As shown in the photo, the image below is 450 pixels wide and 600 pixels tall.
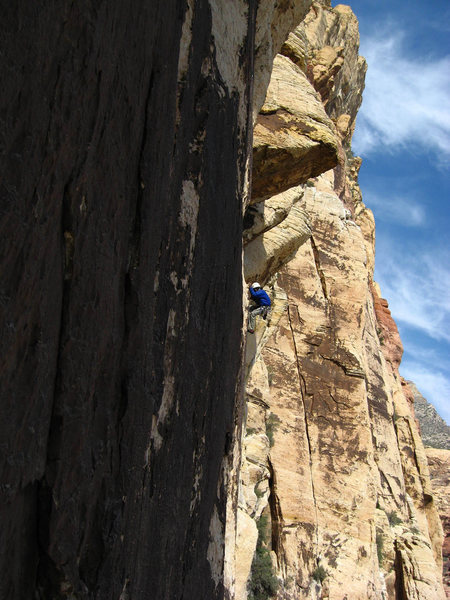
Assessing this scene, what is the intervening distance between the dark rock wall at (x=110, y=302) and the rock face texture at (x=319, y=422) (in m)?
6.05

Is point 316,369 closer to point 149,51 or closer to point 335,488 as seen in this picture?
point 335,488

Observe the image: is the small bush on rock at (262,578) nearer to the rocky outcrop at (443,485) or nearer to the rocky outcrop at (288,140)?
the rocky outcrop at (288,140)

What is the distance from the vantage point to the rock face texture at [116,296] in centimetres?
317

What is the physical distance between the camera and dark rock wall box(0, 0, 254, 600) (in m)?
3.16

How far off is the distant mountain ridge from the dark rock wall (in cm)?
5751

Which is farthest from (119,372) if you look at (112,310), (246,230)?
(246,230)

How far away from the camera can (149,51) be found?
443 centimetres

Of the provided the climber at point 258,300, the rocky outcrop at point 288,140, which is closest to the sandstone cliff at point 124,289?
the rocky outcrop at point 288,140

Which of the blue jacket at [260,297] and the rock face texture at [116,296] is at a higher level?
the blue jacket at [260,297]

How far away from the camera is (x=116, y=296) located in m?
4.07

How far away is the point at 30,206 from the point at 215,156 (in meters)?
2.82

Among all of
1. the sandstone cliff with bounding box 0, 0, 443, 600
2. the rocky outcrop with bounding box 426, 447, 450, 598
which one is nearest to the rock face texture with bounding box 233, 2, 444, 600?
the sandstone cliff with bounding box 0, 0, 443, 600

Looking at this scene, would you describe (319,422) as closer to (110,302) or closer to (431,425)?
(110,302)

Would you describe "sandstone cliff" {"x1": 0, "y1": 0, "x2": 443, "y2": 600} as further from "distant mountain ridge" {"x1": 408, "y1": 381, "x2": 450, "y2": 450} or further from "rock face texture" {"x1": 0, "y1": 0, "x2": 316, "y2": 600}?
"distant mountain ridge" {"x1": 408, "y1": 381, "x2": 450, "y2": 450}
